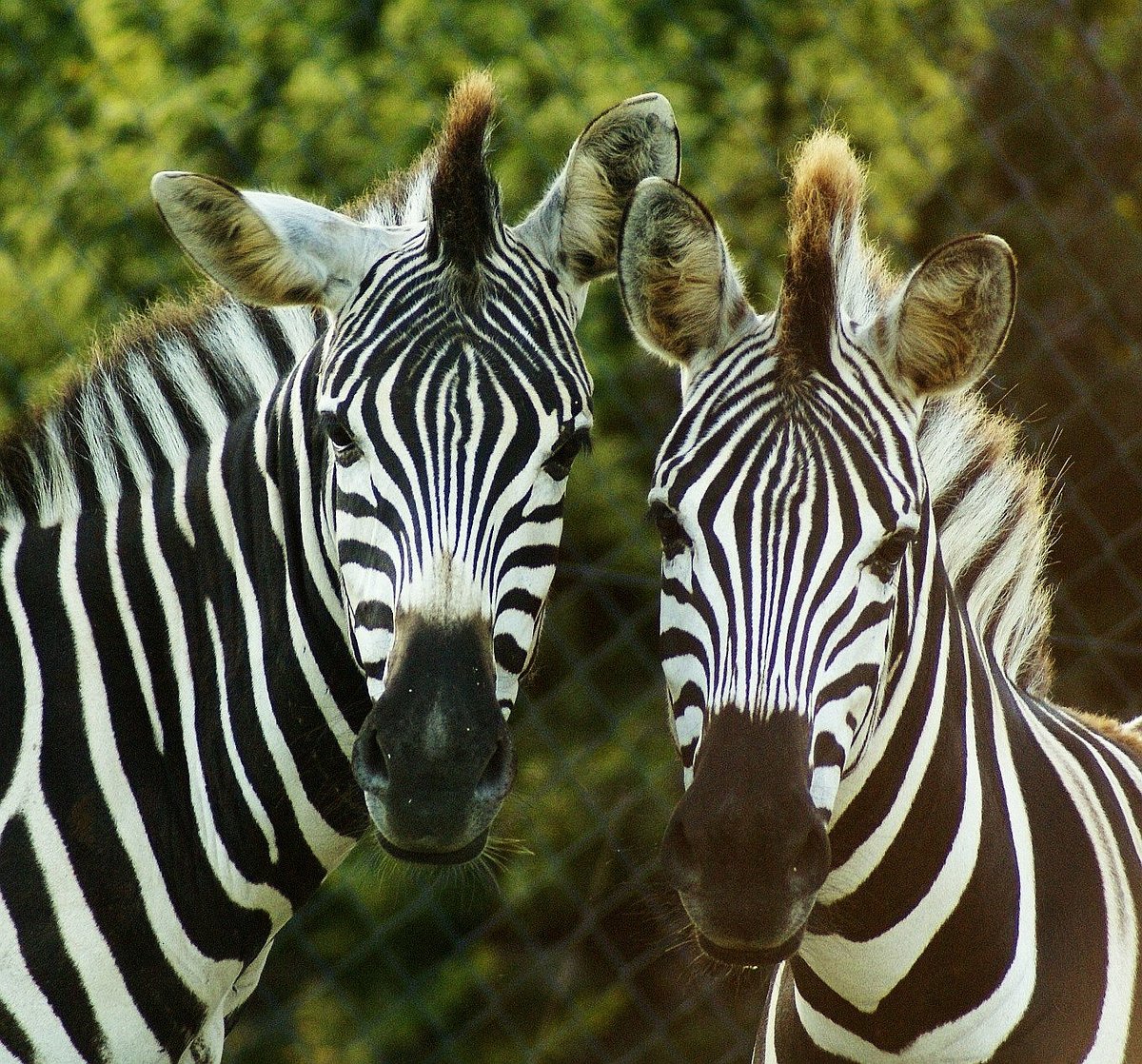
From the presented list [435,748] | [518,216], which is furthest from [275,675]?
[518,216]

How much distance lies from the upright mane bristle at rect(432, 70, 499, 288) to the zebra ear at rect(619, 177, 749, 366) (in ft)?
0.96

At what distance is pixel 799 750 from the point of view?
2.36 meters

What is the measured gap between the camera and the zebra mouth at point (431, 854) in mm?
2566

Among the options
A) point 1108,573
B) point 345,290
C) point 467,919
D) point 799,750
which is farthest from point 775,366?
point 1108,573

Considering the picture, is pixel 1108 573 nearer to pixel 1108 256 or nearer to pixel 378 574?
pixel 1108 256

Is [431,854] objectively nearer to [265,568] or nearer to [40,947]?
[265,568]

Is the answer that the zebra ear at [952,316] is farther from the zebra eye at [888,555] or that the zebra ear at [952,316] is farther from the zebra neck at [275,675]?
the zebra neck at [275,675]

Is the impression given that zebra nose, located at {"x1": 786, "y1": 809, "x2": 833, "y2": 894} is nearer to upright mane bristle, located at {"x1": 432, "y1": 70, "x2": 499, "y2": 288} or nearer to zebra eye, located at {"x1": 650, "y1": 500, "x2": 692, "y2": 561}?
zebra eye, located at {"x1": 650, "y1": 500, "x2": 692, "y2": 561}

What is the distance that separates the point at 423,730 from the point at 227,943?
2.69 ft

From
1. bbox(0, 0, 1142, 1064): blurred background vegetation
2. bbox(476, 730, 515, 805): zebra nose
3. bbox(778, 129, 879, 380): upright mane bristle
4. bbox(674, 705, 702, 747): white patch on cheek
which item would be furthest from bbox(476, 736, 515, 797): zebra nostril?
bbox(0, 0, 1142, 1064): blurred background vegetation

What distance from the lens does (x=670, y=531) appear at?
263 centimetres

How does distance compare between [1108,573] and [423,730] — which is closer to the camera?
[423,730]

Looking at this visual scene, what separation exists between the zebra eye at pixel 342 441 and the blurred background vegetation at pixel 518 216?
199cm

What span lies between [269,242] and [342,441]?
0.48m
